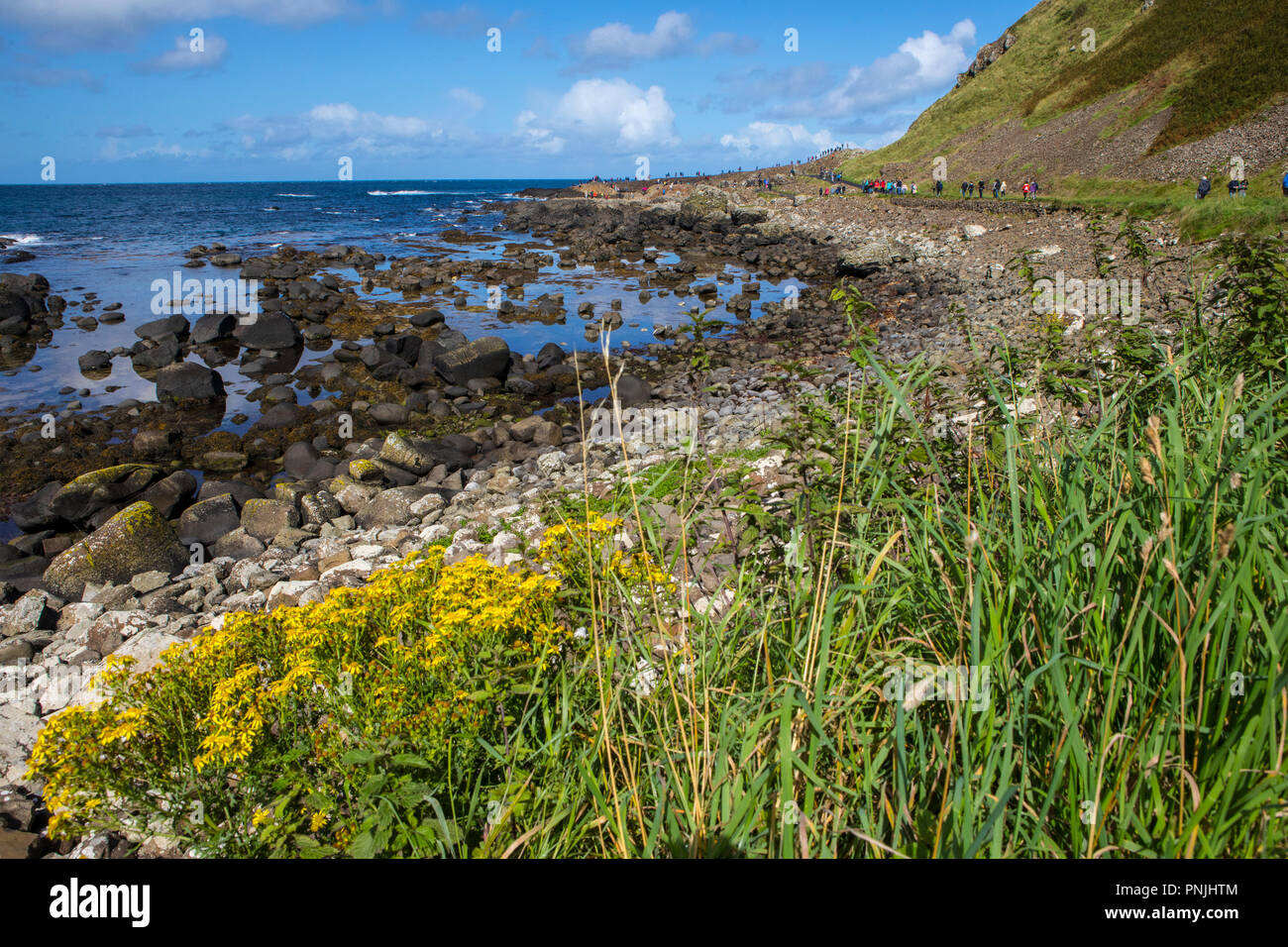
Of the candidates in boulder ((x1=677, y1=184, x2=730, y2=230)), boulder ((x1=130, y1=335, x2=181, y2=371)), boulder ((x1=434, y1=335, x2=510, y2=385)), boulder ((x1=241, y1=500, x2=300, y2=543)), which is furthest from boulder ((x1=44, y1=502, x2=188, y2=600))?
boulder ((x1=677, y1=184, x2=730, y2=230))

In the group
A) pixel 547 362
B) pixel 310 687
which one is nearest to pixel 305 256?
pixel 547 362

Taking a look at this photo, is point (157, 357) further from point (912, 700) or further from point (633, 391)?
point (912, 700)

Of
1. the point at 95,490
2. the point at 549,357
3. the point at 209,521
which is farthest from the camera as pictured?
the point at 549,357

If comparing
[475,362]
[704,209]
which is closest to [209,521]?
[475,362]

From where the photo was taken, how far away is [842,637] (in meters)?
2.20

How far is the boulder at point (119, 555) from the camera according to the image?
7852mm

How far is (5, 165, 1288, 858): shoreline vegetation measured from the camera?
1.70 metres

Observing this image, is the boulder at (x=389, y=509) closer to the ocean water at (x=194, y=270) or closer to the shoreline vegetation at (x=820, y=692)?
the shoreline vegetation at (x=820, y=692)

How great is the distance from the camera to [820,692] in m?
1.96

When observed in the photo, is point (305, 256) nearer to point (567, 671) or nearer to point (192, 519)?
point (192, 519)

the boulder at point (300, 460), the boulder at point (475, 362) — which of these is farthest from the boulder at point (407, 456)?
the boulder at point (475, 362)

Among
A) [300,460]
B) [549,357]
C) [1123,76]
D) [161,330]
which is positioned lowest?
[300,460]

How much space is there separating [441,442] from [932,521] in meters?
10.2

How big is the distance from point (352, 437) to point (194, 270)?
90.2 ft
